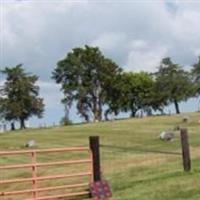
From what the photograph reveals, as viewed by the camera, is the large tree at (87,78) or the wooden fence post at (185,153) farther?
the large tree at (87,78)

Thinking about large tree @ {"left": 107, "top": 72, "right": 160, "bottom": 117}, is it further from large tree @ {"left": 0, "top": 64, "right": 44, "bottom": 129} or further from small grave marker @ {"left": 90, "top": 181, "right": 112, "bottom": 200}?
small grave marker @ {"left": 90, "top": 181, "right": 112, "bottom": 200}

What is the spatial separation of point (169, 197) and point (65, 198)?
11.0 feet

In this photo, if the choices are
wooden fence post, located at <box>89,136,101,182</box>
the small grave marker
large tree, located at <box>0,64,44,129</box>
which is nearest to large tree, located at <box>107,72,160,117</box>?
large tree, located at <box>0,64,44,129</box>

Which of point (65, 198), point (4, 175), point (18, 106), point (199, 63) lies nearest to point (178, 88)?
point (199, 63)

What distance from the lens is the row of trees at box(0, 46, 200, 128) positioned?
10306 cm

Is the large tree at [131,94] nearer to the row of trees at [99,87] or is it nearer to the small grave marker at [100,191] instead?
the row of trees at [99,87]

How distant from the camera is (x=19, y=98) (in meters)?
103

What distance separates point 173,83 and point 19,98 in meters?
25.7

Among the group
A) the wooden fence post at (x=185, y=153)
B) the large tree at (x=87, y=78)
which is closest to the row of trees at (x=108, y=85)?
the large tree at (x=87, y=78)

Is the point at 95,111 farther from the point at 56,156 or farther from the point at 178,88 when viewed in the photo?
the point at 56,156

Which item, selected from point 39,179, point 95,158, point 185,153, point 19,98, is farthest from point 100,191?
point 19,98

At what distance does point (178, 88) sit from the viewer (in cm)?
10388

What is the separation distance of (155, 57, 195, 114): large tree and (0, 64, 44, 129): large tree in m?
21.0

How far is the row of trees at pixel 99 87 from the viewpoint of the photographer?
103062 mm
